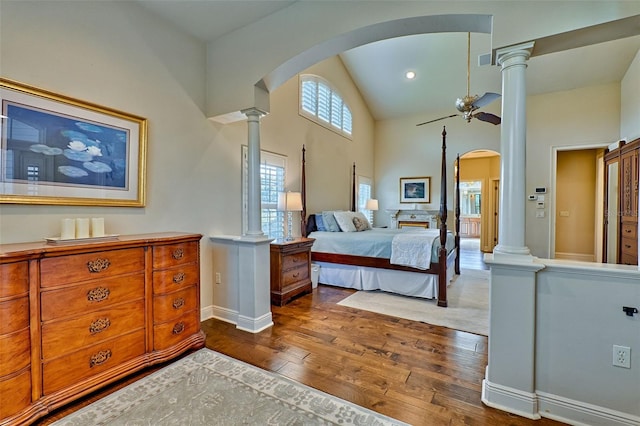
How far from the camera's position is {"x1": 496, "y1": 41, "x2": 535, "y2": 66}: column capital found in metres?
1.79

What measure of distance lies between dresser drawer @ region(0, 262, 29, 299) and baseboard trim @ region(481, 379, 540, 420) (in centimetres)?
280

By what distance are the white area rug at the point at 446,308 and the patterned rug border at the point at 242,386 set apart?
167 centimetres

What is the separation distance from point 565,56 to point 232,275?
6422mm

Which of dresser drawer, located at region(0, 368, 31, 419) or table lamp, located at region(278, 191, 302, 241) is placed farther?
table lamp, located at region(278, 191, 302, 241)

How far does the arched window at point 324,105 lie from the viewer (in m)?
5.14

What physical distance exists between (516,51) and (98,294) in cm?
312

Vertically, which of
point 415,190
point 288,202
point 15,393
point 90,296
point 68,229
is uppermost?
point 415,190

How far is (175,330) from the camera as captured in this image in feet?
7.76

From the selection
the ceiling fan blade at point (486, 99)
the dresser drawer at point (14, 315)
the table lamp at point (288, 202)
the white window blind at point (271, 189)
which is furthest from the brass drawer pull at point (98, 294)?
the ceiling fan blade at point (486, 99)

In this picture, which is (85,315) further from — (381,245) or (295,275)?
(381,245)

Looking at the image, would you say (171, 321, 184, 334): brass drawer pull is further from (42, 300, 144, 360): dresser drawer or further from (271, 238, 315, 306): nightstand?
(271, 238, 315, 306): nightstand

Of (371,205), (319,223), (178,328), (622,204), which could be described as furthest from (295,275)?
(622,204)

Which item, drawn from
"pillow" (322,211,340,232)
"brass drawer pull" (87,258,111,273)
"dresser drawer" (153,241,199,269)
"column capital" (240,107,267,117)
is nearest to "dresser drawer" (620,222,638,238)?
"pillow" (322,211,340,232)

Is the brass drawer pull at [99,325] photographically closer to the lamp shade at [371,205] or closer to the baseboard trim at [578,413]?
the baseboard trim at [578,413]
